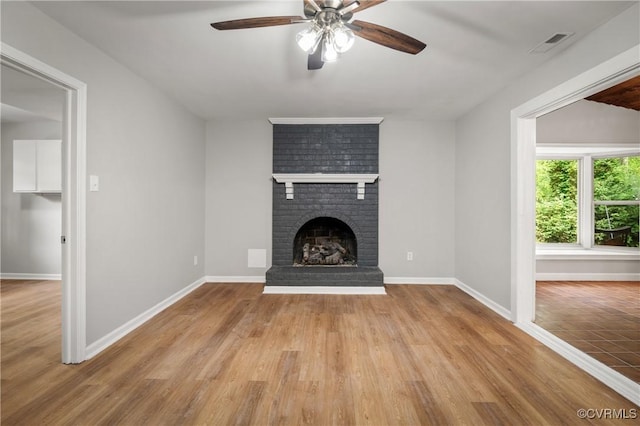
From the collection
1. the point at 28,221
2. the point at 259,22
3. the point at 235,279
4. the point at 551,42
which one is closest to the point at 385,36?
the point at 259,22

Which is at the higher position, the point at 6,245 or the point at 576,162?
the point at 576,162

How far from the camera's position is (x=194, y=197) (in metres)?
3.98

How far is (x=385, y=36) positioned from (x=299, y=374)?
85.2 inches

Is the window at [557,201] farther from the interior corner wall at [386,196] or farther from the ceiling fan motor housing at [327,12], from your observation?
the ceiling fan motor housing at [327,12]

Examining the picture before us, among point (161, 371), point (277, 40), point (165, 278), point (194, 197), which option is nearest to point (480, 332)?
point (161, 371)

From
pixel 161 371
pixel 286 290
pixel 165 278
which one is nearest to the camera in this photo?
pixel 161 371

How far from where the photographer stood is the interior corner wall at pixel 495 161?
197cm

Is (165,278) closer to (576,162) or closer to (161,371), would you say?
(161,371)

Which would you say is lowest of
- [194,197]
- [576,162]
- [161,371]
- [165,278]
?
[161,371]

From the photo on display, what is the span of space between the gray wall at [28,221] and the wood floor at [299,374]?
1.70m

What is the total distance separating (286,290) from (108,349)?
76.5 inches

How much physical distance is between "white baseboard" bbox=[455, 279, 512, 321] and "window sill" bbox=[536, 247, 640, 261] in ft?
4.47

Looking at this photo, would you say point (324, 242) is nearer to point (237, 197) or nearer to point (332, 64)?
point (237, 197)

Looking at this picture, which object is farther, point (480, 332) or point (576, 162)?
point (576, 162)
